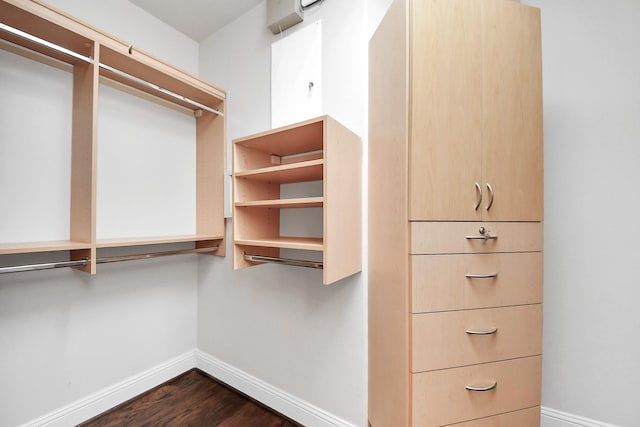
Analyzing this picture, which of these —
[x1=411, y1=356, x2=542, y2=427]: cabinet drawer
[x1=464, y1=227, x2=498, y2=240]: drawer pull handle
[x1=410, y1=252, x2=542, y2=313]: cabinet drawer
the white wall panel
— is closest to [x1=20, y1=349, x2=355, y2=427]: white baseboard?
[x1=411, y1=356, x2=542, y2=427]: cabinet drawer

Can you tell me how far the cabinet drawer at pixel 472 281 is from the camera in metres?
1.03

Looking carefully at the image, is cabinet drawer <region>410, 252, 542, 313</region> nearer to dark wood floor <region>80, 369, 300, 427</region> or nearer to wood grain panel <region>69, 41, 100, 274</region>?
dark wood floor <region>80, 369, 300, 427</region>

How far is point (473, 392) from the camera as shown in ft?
3.47

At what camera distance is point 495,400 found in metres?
1.07

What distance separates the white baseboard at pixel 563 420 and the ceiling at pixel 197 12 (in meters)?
3.12

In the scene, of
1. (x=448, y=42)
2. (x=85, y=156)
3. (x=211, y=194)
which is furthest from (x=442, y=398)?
(x=85, y=156)

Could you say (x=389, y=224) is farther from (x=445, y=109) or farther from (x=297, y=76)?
(x=297, y=76)

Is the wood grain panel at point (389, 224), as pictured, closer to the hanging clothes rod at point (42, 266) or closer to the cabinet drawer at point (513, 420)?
the cabinet drawer at point (513, 420)

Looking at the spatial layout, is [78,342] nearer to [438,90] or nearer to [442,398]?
[442,398]

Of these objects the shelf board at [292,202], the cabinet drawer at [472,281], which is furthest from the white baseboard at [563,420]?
the shelf board at [292,202]

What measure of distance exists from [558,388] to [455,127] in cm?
152

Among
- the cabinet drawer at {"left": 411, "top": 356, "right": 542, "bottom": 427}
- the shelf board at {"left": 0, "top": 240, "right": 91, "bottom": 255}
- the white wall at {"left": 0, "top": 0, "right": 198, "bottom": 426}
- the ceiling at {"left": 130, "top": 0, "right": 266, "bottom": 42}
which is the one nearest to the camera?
the cabinet drawer at {"left": 411, "top": 356, "right": 542, "bottom": 427}

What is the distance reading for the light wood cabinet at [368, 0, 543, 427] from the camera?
3.38 feet

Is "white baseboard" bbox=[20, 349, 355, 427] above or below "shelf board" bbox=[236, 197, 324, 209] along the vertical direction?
below
